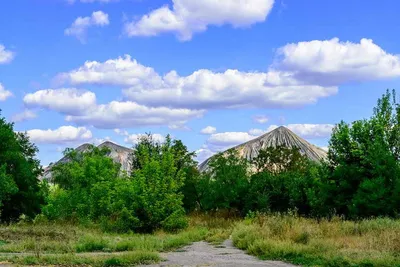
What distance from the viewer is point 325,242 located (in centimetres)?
1892

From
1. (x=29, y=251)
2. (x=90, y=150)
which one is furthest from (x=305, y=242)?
(x=90, y=150)

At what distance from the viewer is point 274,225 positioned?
877 inches

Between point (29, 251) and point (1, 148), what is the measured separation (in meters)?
27.4

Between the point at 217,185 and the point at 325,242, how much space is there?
28.3 meters

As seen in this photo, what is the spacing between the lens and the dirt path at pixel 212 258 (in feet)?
54.1

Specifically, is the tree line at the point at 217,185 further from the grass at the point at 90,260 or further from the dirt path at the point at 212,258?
the grass at the point at 90,260

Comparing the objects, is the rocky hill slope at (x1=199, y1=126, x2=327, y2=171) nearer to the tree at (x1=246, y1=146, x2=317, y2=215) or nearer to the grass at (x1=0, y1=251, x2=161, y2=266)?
the tree at (x1=246, y1=146, x2=317, y2=215)

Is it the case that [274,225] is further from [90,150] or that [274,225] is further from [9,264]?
[90,150]

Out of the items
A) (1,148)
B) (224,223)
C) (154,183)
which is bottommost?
(224,223)

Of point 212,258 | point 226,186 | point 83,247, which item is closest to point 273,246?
point 212,258

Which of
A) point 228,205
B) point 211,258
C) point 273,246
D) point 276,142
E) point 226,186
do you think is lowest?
point 211,258

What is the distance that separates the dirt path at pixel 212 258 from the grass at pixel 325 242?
1.91ft

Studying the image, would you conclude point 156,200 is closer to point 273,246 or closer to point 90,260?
point 273,246

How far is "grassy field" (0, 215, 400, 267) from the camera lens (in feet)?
53.2
